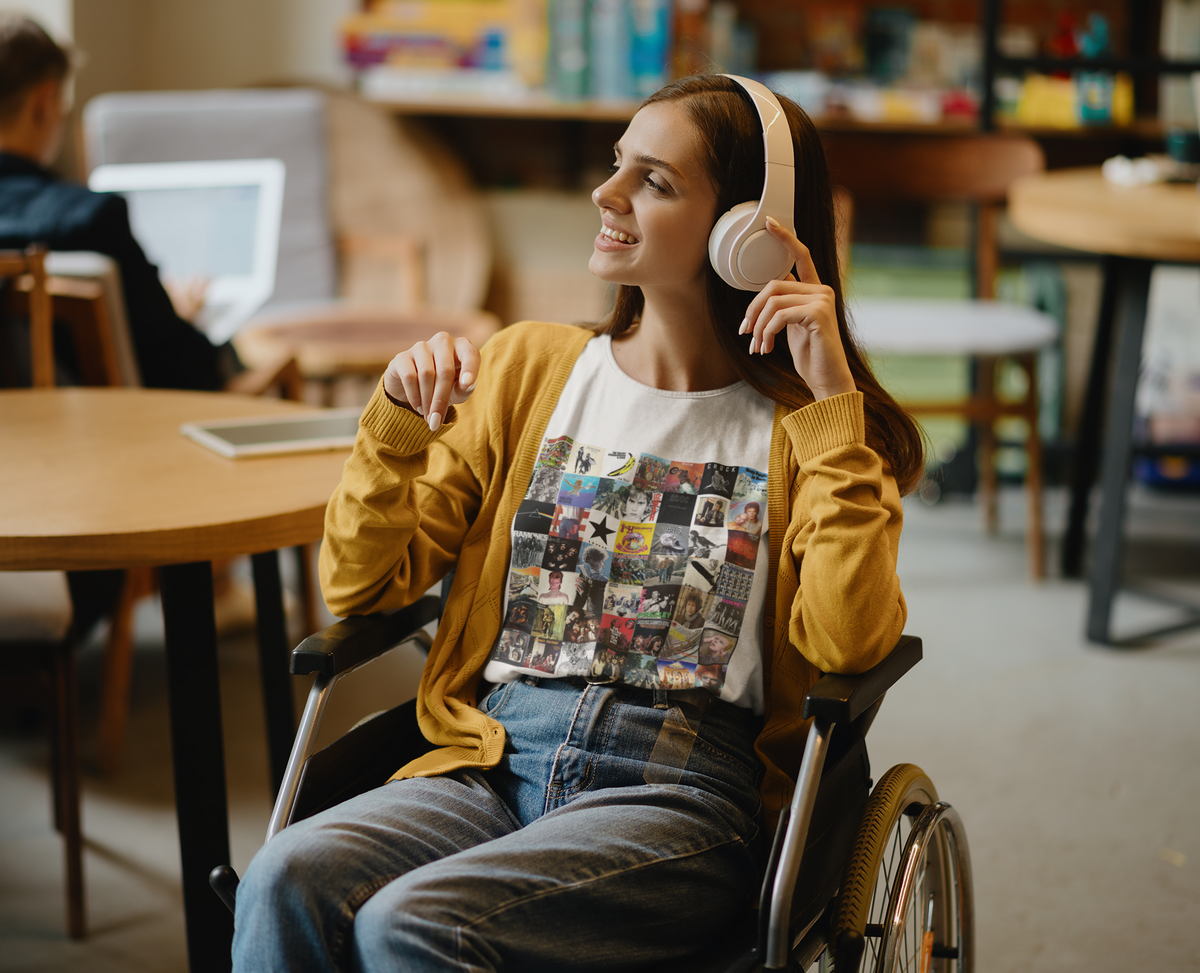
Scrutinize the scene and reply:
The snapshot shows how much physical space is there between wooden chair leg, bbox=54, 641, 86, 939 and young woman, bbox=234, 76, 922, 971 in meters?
0.64

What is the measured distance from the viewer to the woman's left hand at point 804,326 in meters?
1.10

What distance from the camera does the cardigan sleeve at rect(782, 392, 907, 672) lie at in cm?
108

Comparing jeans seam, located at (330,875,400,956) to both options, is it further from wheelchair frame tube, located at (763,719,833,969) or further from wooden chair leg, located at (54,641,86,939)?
wooden chair leg, located at (54,641,86,939)

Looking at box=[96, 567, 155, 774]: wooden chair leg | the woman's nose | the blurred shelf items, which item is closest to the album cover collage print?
the woman's nose

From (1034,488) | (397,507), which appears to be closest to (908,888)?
(397,507)

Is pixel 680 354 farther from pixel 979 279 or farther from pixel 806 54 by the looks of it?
pixel 806 54

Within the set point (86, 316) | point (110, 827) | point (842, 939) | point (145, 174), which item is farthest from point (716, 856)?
point (145, 174)

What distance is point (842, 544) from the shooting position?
1079mm

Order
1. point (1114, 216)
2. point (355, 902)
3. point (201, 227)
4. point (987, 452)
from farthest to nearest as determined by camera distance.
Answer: point (987, 452) → point (201, 227) → point (1114, 216) → point (355, 902)

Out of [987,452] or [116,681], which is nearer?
[116,681]

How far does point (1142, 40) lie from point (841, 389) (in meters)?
3.23

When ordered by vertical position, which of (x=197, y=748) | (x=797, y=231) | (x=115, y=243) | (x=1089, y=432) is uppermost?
(x=797, y=231)

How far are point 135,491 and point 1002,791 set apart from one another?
1.49m

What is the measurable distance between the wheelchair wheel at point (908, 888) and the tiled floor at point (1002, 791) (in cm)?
42
